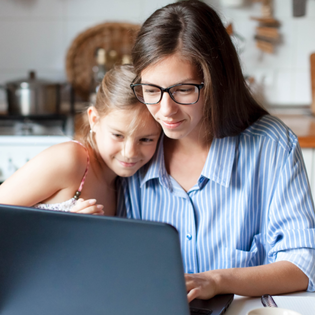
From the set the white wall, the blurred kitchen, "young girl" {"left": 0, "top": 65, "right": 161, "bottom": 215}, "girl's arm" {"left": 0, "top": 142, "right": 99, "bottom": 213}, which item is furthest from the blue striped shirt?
the white wall

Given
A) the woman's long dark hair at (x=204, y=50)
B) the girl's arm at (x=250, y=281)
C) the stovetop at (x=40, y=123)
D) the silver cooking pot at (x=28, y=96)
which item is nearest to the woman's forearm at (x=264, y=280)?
the girl's arm at (x=250, y=281)

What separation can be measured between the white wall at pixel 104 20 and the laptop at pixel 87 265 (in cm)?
236

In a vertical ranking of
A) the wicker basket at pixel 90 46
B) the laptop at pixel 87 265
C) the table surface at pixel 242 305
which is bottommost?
the table surface at pixel 242 305

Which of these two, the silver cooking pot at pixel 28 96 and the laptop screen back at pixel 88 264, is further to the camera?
the silver cooking pot at pixel 28 96

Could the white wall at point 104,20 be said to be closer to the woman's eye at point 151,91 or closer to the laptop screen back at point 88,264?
the woman's eye at point 151,91

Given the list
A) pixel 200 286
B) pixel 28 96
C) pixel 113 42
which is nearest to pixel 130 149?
pixel 200 286

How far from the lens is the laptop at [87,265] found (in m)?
0.57

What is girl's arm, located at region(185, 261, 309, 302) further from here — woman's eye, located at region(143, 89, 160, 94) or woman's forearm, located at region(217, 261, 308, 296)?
woman's eye, located at region(143, 89, 160, 94)

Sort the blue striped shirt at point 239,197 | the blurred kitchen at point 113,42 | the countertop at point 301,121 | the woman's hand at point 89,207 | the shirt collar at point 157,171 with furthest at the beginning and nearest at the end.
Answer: the blurred kitchen at point 113,42 < the countertop at point 301,121 < the shirt collar at point 157,171 < the blue striped shirt at point 239,197 < the woman's hand at point 89,207

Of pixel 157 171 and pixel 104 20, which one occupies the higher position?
pixel 104 20

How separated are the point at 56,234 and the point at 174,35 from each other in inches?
21.9

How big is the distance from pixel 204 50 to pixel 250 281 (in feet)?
1.65

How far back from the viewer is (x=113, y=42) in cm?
280

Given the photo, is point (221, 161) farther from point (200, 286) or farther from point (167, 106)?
point (200, 286)
